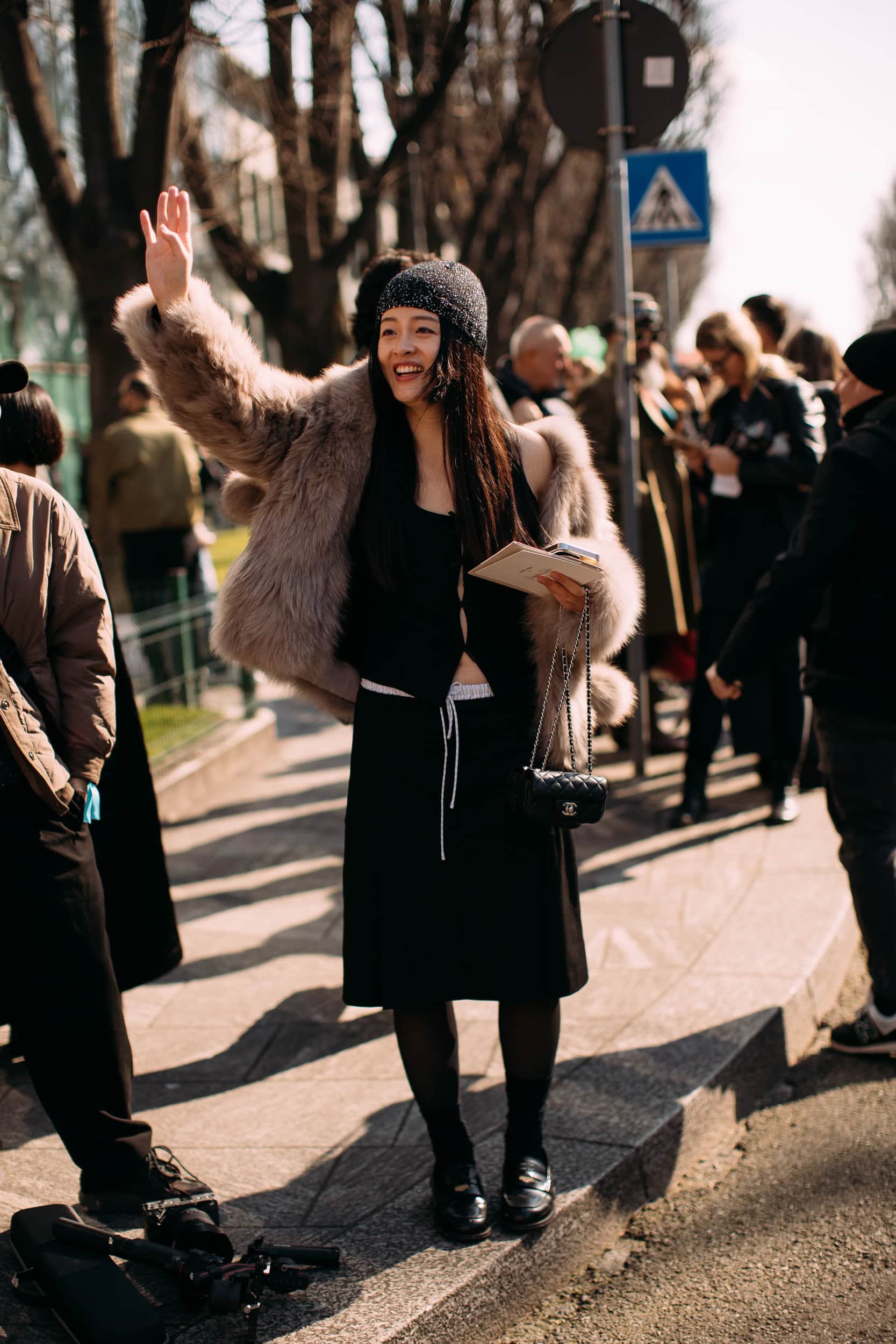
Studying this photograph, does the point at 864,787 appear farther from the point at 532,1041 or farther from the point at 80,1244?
the point at 80,1244

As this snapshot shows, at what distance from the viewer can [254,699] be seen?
27.0ft

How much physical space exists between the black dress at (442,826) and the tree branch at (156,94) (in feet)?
13.6

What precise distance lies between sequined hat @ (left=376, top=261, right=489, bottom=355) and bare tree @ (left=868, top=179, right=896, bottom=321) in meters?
70.6

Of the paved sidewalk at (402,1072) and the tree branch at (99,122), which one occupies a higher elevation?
the tree branch at (99,122)

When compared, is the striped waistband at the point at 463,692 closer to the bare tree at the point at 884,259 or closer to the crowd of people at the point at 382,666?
the crowd of people at the point at 382,666

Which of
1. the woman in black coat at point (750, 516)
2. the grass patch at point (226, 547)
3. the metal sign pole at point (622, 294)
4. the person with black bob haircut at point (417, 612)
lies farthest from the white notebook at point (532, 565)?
the grass patch at point (226, 547)

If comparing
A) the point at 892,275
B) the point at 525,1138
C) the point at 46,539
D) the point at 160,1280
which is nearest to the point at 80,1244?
the point at 160,1280

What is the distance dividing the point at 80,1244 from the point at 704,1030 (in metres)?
1.93

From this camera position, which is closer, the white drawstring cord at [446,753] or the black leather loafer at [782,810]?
the white drawstring cord at [446,753]

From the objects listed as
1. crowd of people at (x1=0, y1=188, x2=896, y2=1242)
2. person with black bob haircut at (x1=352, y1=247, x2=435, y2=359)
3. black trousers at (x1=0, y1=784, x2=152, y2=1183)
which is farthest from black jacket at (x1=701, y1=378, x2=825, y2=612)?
black trousers at (x1=0, y1=784, x2=152, y2=1183)

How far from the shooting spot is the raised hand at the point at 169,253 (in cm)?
288

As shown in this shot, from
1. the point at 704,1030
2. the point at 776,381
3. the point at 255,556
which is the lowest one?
the point at 704,1030

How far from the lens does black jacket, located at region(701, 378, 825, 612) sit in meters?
5.80

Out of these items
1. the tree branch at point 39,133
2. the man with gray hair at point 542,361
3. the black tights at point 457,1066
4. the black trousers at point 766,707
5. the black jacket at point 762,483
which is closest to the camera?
the black tights at point 457,1066
